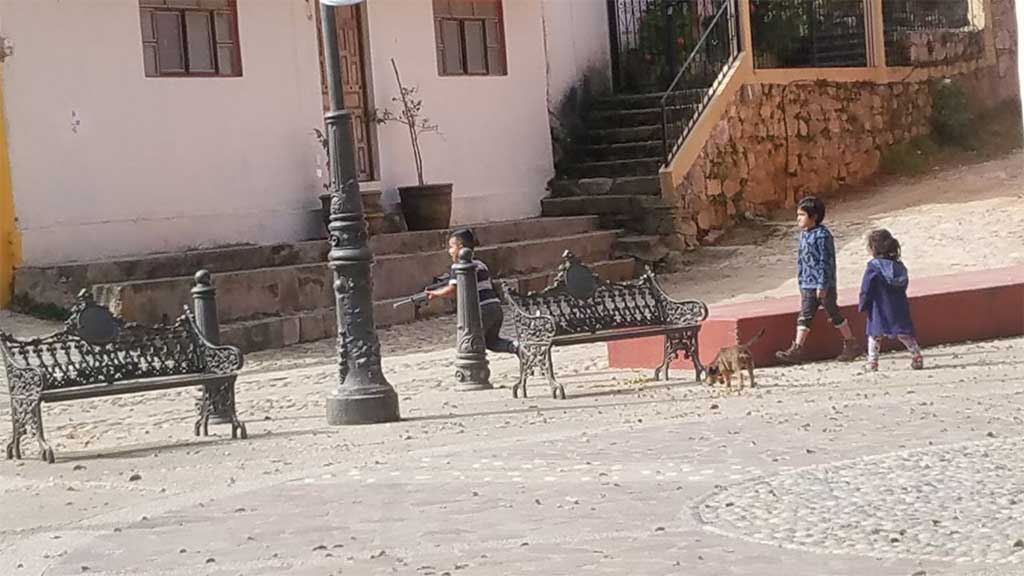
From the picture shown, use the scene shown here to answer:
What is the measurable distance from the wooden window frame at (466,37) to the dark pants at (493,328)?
336 inches

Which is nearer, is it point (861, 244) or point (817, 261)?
point (817, 261)

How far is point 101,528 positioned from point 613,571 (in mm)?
2651

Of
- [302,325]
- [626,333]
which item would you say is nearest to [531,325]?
[626,333]

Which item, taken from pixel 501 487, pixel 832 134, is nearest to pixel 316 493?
pixel 501 487

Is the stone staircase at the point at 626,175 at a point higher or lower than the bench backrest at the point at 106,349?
higher

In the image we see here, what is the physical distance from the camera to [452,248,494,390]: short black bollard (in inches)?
467

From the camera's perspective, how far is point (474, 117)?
20688 millimetres

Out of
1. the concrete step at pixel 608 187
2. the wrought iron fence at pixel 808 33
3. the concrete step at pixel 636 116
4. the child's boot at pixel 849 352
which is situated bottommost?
the child's boot at pixel 849 352

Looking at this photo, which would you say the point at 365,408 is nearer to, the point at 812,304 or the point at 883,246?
the point at 812,304

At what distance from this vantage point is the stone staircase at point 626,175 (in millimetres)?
20391

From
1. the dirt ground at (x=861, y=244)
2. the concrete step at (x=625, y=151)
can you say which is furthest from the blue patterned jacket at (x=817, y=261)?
the concrete step at (x=625, y=151)

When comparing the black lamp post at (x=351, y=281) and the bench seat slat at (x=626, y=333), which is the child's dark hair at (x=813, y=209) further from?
the black lamp post at (x=351, y=281)

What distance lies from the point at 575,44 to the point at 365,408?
1321 cm

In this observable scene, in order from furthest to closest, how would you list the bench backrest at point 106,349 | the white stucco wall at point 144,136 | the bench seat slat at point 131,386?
the white stucco wall at point 144,136, the bench backrest at point 106,349, the bench seat slat at point 131,386
